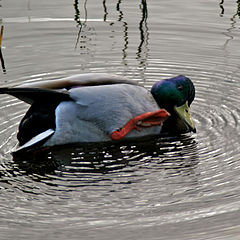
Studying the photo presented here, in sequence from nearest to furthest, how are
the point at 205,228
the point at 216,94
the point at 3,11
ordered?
the point at 205,228 < the point at 216,94 < the point at 3,11

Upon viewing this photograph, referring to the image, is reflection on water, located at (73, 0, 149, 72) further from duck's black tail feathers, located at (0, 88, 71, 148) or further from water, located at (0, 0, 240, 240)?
duck's black tail feathers, located at (0, 88, 71, 148)

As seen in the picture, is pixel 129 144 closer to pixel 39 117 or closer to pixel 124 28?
pixel 39 117

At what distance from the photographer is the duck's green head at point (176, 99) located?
6.09 meters

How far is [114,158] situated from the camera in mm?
5688

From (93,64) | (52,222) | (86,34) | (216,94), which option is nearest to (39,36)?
(86,34)

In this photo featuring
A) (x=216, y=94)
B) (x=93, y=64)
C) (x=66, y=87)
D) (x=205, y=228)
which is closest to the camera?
(x=205, y=228)

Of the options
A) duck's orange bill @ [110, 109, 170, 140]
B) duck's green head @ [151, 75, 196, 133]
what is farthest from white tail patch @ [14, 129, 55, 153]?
duck's green head @ [151, 75, 196, 133]

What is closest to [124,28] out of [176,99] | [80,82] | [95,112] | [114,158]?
[176,99]

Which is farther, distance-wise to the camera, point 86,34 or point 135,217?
point 86,34

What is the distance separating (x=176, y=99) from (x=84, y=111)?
0.93 meters

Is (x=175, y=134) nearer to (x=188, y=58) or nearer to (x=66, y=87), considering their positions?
(x=66, y=87)

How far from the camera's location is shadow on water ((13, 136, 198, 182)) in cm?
546

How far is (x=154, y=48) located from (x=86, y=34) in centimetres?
92

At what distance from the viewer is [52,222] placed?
4.58m
